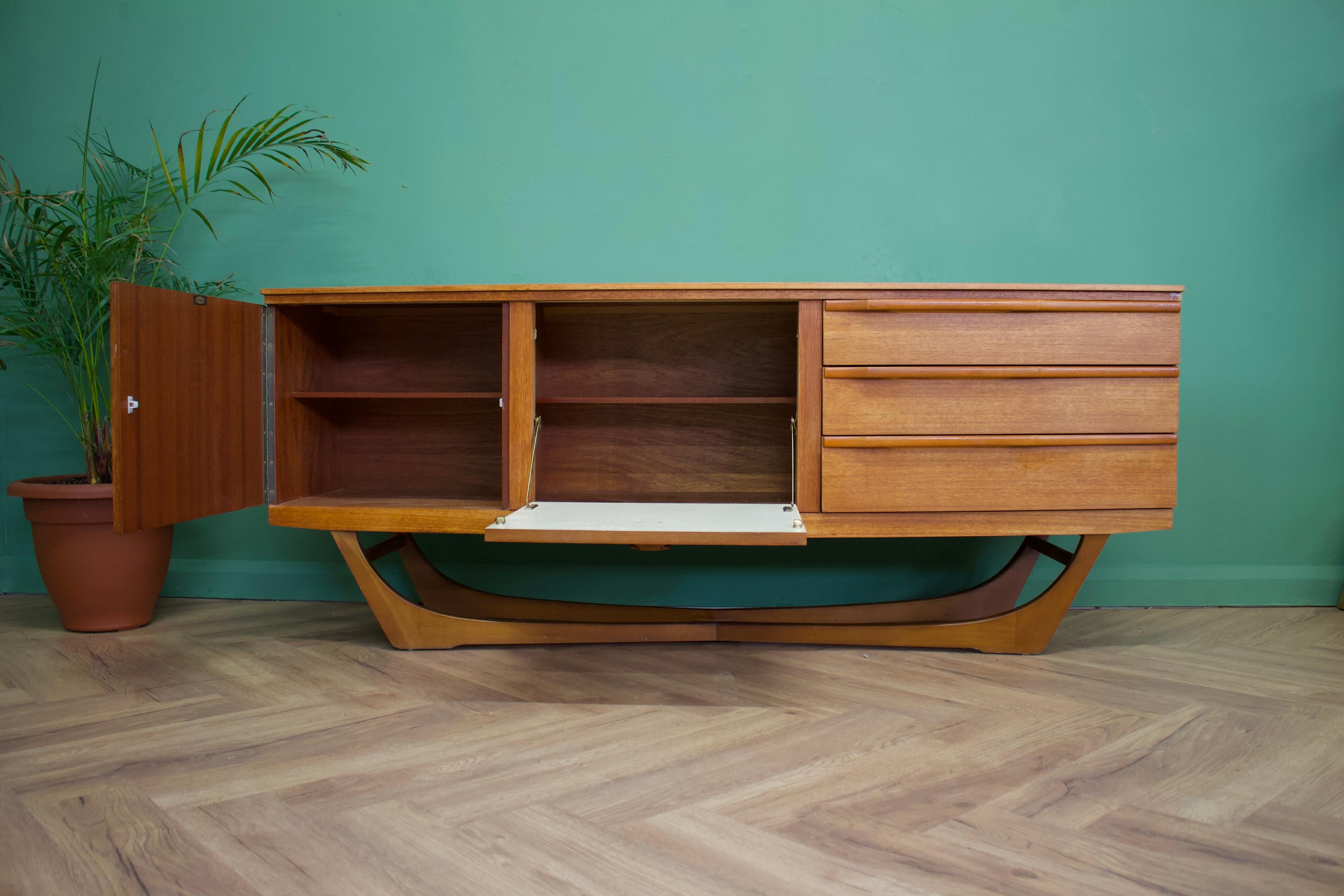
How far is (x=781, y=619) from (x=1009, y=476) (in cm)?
74

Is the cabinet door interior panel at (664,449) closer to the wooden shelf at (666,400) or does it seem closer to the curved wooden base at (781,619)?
the wooden shelf at (666,400)

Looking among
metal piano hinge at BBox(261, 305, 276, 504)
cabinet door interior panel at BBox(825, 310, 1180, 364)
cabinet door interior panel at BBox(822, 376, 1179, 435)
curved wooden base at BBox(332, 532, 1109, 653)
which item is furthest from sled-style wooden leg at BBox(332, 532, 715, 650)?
cabinet door interior panel at BBox(825, 310, 1180, 364)

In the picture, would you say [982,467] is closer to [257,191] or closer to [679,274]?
[679,274]

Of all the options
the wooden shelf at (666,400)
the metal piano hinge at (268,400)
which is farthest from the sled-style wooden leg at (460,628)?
the wooden shelf at (666,400)

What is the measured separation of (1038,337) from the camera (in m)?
1.92

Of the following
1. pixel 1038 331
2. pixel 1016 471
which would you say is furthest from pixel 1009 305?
pixel 1016 471

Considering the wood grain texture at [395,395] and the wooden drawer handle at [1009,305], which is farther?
the wood grain texture at [395,395]

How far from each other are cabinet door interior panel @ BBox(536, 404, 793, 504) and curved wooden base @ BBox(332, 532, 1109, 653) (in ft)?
1.29

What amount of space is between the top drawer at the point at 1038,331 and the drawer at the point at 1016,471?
204mm

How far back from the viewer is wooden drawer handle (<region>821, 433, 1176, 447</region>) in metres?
1.94

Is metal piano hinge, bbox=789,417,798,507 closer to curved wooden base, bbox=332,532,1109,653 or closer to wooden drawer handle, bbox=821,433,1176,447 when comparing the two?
wooden drawer handle, bbox=821,433,1176,447

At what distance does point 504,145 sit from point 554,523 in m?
1.49

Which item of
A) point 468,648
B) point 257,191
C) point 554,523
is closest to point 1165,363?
point 554,523

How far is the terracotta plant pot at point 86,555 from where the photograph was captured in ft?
7.19
